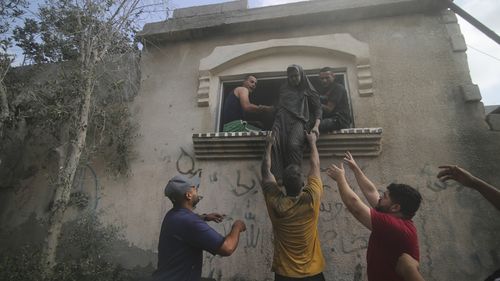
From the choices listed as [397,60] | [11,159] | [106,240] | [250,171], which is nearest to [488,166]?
[397,60]

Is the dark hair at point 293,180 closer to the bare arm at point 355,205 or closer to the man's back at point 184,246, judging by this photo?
Result: the bare arm at point 355,205

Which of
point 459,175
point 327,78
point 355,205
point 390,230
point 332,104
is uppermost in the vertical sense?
point 327,78

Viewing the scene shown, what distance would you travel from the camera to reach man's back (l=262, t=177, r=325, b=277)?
2834mm

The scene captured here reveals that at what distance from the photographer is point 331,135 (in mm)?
4180

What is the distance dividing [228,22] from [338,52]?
195 cm

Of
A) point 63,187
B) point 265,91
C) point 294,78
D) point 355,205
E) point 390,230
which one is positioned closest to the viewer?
point 390,230

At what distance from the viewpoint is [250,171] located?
4402 millimetres

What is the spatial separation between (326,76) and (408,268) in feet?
10.3

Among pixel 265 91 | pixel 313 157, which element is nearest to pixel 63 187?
pixel 313 157

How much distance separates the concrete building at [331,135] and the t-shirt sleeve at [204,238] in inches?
67.3

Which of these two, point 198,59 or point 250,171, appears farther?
point 198,59

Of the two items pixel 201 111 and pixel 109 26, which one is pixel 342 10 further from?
pixel 109 26

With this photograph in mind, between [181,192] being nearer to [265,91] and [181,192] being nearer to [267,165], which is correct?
[267,165]

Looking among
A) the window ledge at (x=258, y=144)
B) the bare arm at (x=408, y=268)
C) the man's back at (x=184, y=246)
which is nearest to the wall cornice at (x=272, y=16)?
the window ledge at (x=258, y=144)
